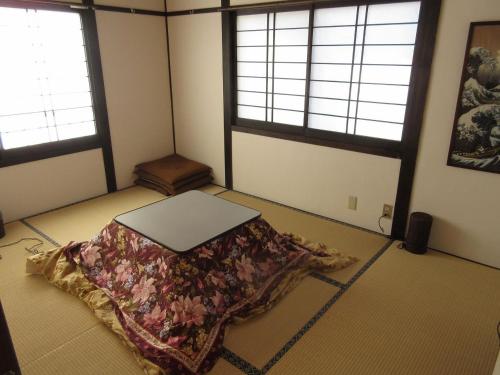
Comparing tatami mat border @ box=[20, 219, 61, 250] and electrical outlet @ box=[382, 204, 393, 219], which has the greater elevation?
electrical outlet @ box=[382, 204, 393, 219]

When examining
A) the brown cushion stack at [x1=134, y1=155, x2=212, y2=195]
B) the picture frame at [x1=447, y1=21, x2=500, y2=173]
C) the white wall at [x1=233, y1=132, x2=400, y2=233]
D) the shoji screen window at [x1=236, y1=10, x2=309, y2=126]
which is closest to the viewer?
the picture frame at [x1=447, y1=21, x2=500, y2=173]

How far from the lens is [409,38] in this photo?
2898 millimetres

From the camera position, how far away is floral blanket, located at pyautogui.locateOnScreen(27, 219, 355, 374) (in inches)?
79.4

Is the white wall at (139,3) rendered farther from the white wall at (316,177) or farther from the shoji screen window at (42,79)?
Result: the white wall at (316,177)

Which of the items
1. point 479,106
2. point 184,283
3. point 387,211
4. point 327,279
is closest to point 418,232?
point 387,211

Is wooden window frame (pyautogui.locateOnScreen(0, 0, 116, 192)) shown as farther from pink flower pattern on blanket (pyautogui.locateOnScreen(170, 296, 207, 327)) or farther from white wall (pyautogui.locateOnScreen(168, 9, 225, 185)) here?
pink flower pattern on blanket (pyautogui.locateOnScreen(170, 296, 207, 327))

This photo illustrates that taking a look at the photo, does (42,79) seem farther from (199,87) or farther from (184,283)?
(184,283)

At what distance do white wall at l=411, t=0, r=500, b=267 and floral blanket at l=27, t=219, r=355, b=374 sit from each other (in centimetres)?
85

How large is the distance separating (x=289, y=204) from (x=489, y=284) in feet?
6.24

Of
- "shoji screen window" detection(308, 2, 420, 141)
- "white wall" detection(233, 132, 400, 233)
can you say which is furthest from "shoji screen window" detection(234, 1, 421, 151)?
"white wall" detection(233, 132, 400, 233)

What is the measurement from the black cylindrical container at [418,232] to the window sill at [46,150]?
3277 millimetres

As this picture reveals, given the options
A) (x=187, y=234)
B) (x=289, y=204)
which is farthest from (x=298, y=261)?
(x=289, y=204)

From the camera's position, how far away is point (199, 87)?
4.46 meters

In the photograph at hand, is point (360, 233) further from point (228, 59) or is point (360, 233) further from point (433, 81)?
point (228, 59)
